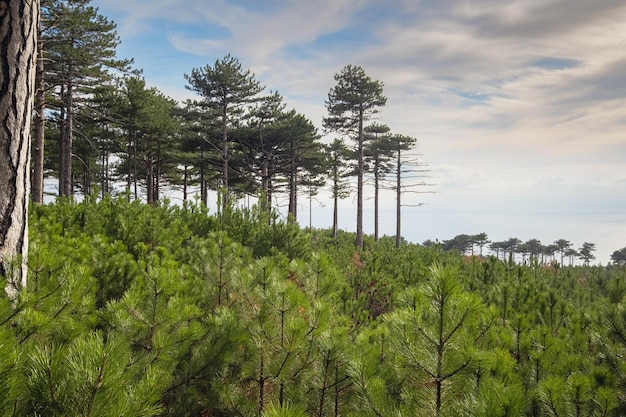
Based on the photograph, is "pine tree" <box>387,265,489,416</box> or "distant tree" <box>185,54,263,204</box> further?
"distant tree" <box>185,54,263,204</box>

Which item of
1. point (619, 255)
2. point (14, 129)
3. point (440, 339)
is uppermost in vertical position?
point (14, 129)

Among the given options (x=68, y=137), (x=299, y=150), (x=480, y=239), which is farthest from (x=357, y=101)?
(x=480, y=239)

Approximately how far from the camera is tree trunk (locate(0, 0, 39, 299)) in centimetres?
204

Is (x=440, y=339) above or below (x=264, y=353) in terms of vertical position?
above

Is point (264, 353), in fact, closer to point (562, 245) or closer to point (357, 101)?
point (357, 101)

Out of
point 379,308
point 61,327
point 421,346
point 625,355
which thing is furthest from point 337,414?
point 379,308

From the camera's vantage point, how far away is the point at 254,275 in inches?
112

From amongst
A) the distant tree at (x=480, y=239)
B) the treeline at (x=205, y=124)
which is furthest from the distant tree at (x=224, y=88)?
the distant tree at (x=480, y=239)

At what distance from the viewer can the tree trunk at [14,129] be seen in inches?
80.1

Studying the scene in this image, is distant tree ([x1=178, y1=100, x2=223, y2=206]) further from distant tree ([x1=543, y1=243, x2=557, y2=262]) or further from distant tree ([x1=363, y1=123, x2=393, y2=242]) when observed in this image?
distant tree ([x1=543, y1=243, x2=557, y2=262])

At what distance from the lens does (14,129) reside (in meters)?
2.09

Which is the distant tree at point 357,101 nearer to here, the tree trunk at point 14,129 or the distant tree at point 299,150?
the distant tree at point 299,150

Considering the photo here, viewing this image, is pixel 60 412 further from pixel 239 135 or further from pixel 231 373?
pixel 239 135

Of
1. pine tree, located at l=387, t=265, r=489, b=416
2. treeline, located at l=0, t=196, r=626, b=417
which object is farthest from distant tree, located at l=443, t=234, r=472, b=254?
pine tree, located at l=387, t=265, r=489, b=416
